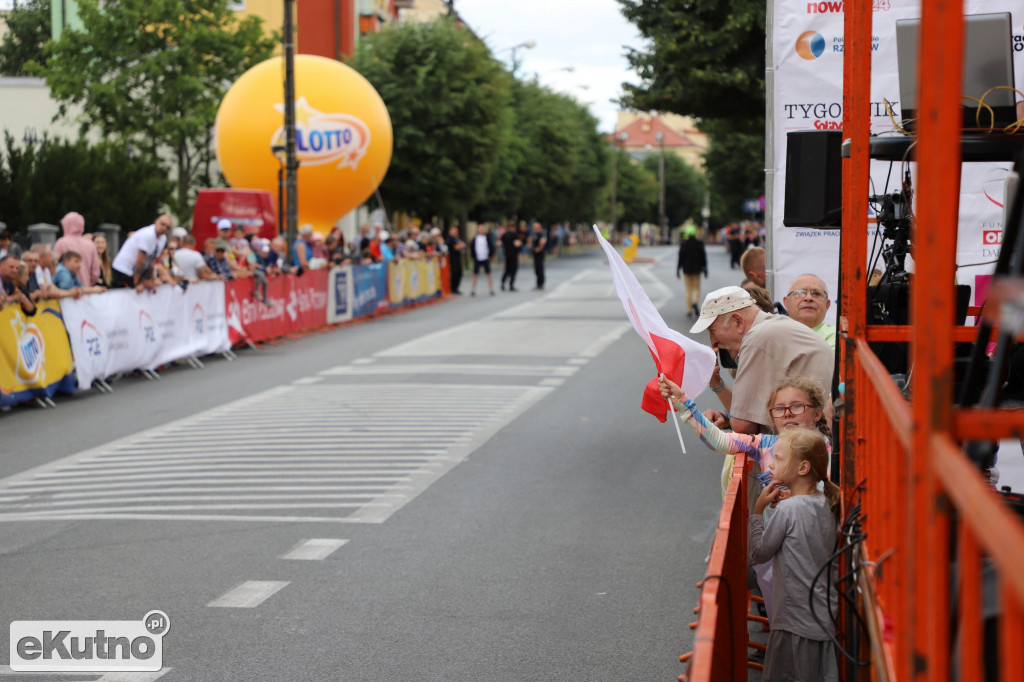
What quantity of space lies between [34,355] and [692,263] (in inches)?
579

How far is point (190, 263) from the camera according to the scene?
18.6m

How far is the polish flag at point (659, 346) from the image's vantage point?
523cm

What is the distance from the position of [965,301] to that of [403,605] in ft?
10.1

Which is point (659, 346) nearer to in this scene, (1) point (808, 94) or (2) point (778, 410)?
(2) point (778, 410)

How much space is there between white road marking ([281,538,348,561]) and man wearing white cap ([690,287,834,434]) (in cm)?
259

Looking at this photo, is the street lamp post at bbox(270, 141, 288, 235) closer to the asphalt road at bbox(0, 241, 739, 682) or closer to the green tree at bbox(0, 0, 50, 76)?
the asphalt road at bbox(0, 241, 739, 682)

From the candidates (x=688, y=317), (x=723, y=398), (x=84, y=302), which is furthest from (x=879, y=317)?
(x=688, y=317)

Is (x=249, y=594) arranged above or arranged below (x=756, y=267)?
below

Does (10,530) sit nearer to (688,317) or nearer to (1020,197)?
(1020,197)

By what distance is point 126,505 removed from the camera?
29.2 ft

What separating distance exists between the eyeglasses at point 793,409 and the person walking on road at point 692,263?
19.9 metres

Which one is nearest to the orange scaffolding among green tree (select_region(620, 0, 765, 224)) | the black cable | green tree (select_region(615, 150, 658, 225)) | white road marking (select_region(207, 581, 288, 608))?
the black cable

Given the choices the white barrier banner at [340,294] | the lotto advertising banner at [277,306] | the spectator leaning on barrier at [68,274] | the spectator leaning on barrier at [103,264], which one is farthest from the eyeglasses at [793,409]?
the white barrier banner at [340,294]

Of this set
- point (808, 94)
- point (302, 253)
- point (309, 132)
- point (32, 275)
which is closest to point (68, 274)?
point (32, 275)
